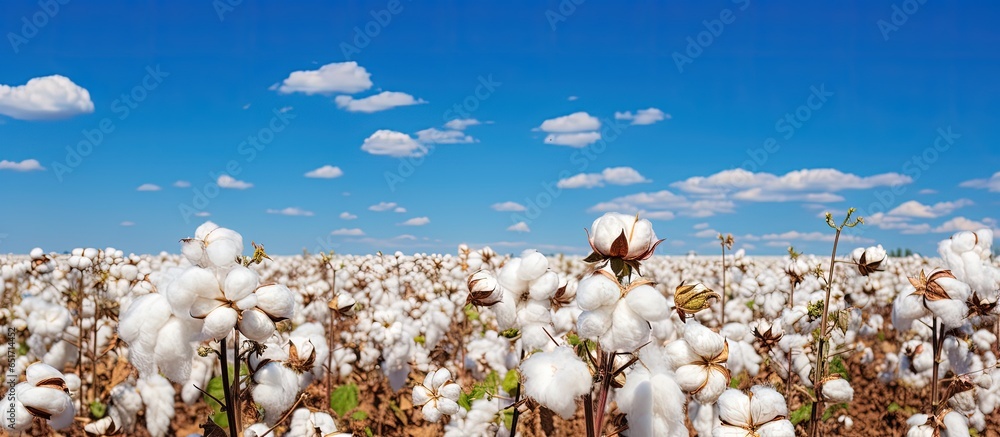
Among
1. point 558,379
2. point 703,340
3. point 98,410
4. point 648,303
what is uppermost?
point 648,303

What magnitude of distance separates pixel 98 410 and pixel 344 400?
2.17 meters

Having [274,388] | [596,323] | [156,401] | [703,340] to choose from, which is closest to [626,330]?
[596,323]

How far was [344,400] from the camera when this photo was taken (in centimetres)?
617

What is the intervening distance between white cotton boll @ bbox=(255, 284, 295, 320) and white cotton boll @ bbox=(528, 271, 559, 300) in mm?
1142

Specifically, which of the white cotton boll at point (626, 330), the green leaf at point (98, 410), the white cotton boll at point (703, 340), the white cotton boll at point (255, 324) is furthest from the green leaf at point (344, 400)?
the white cotton boll at point (626, 330)

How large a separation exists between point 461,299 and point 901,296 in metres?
5.65

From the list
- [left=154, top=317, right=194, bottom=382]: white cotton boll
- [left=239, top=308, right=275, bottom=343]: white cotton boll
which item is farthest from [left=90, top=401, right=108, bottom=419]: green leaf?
[left=239, top=308, right=275, bottom=343]: white cotton boll

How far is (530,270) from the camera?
295 centimetres

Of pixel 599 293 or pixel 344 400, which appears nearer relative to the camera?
pixel 599 293

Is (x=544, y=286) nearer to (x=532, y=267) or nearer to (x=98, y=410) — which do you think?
(x=532, y=267)

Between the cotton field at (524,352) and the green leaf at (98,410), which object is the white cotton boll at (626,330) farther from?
the green leaf at (98,410)

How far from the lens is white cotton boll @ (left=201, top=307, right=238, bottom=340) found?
206 centimetres

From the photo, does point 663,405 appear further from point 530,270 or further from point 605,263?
point 530,270

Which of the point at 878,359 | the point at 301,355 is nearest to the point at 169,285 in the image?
the point at 301,355
